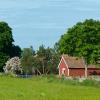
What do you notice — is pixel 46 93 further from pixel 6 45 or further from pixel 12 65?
pixel 6 45

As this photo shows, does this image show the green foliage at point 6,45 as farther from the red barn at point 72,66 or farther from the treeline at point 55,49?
the red barn at point 72,66

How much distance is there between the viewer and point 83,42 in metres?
97.2

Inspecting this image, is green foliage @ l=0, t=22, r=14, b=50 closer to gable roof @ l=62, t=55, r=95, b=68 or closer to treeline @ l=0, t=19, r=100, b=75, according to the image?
treeline @ l=0, t=19, r=100, b=75

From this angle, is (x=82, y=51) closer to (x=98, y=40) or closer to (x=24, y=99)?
(x=98, y=40)

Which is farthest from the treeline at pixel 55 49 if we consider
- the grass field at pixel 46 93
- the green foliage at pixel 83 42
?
the grass field at pixel 46 93

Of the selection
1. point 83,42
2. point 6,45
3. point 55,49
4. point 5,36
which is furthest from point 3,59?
point 83,42

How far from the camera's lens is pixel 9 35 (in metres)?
123

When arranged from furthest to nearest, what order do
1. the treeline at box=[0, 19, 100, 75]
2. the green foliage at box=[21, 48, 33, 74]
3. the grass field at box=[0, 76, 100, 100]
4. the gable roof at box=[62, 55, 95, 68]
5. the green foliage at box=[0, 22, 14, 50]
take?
the green foliage at box=[0, 22, 14, 50] → the green foliage at box=[21, 48, 33, 74] → the gable roof at box=[62, 55, 95, 68] → the treeline at box=[0, 19, 100, 75] → the grass field at box=[0, 76, 100, 100]

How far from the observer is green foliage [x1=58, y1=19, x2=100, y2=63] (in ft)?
314

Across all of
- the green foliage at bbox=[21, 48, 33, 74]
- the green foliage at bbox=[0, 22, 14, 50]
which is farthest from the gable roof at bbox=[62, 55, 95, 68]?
the green foliage at bbox=[0, 22, 14, 50]

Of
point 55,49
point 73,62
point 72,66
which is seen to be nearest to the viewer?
point 72,66

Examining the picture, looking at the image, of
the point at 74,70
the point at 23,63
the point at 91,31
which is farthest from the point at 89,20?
the point at 23,63

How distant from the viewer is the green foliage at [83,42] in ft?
314

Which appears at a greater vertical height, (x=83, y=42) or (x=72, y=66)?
(x=83, y=42)
